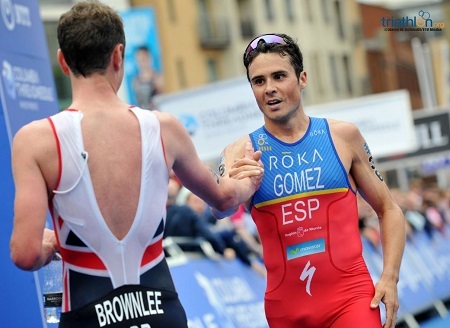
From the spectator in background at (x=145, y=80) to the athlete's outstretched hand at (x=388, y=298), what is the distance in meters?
16.9

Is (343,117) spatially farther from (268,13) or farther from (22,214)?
(268,13)

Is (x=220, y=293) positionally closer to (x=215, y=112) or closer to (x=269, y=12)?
(x=215, y=112)

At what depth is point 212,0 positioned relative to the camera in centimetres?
5475

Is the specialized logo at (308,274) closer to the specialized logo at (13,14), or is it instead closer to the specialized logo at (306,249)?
the specialized logo at (306,249)

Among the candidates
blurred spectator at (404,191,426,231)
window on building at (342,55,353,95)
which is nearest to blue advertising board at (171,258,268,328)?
blurred spectator at (404,191,426,231)

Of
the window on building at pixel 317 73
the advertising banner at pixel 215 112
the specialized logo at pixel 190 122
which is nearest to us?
the advertising banner at pixel 215 112

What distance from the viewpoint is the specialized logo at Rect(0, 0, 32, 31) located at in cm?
689

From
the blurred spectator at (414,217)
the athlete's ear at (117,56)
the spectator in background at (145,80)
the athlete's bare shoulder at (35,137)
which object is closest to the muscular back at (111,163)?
the athlete's bare shoulder at (35,137)

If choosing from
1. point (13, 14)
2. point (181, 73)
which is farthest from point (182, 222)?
point (181, 73)

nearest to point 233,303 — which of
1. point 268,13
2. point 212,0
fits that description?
point 212,0

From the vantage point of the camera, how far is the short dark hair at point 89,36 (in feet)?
13.5

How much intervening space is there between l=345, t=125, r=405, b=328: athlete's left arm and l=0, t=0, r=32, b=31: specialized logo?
7.59 feet

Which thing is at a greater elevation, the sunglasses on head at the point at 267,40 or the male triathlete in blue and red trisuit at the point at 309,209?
the sunglasses on head at the point at 267,40

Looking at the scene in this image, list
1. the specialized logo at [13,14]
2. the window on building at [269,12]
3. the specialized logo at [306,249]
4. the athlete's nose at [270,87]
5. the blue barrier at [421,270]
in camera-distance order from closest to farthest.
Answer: the specialized logo at [306,249] < the athlete's nose at [270,87] < the specialized logo at [13,14] < the blue barrier at [421,270] < the window on building at [269,12]
